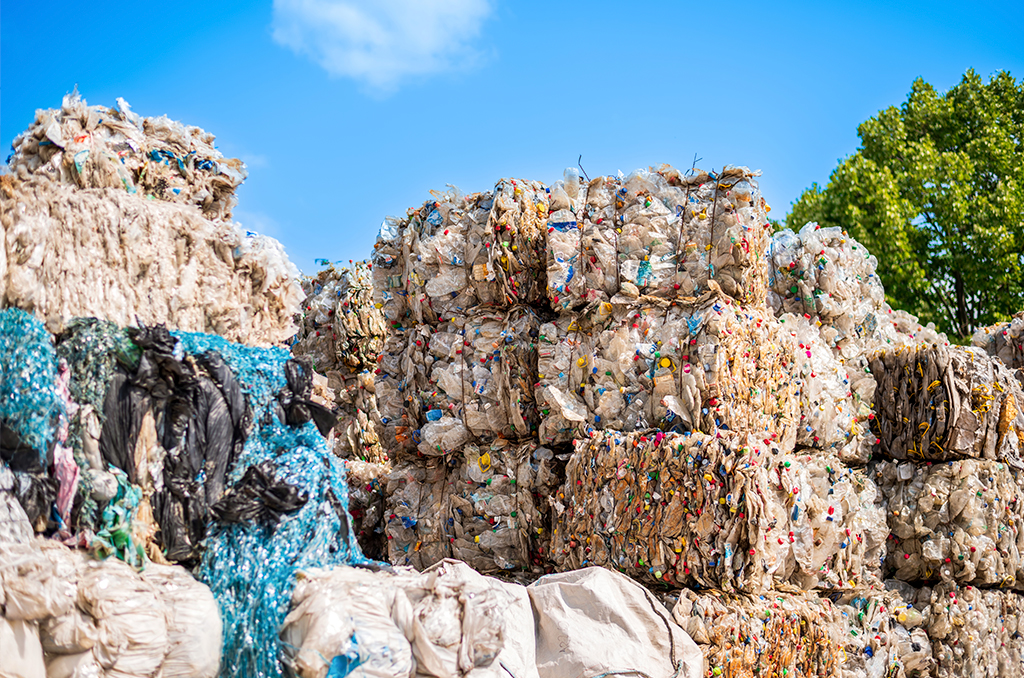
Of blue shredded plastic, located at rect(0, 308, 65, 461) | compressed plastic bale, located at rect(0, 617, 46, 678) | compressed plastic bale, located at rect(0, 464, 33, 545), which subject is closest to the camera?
compressed plastic bale, located at rect(0, 617, 46, 678)

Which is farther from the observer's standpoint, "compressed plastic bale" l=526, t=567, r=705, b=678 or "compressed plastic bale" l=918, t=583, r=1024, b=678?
"compressed plastic bale" l=918, t=583, r=1024, b=678

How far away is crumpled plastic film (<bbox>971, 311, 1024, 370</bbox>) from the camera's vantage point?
588cm

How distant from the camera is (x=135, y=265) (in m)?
3.00

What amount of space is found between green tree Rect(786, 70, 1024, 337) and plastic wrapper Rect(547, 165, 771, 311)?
10.8 m

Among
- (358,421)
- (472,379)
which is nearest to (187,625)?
(472,379)

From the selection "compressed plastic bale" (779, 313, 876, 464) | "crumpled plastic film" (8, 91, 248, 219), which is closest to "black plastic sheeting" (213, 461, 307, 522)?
"crumpled plastic film" (8, 91, 248, 219)

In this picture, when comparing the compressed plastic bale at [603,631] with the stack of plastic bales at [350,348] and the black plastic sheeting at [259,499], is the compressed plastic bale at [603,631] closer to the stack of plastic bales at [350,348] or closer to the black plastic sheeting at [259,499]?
the black plastic sheeting at [259,499]

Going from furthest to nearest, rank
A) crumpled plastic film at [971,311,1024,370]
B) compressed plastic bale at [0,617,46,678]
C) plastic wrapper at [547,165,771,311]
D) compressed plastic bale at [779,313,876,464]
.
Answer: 1. crumpled plastic film at [971,311,1024,370]
2. compressed plastic bale at [779,313,876,464]
3. plastic wrapper at [547,165,771,311]
4. compressed plastic bale at [0,617,46,678]

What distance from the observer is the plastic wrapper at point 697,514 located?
3449mm

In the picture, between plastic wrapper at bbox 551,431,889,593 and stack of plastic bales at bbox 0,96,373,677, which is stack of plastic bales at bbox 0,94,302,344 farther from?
plastic wrapper at bbox 551,431,889,593

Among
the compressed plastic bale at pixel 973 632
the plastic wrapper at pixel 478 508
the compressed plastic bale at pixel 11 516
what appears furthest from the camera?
the compressed plastic bale at pixel 973 632

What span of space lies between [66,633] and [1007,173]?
629 inches

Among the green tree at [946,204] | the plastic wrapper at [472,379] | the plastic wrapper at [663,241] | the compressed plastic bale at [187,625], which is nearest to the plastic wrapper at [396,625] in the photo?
the compressed plastic bale at [187,625]

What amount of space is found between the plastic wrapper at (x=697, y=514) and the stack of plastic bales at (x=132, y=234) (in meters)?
1.51
